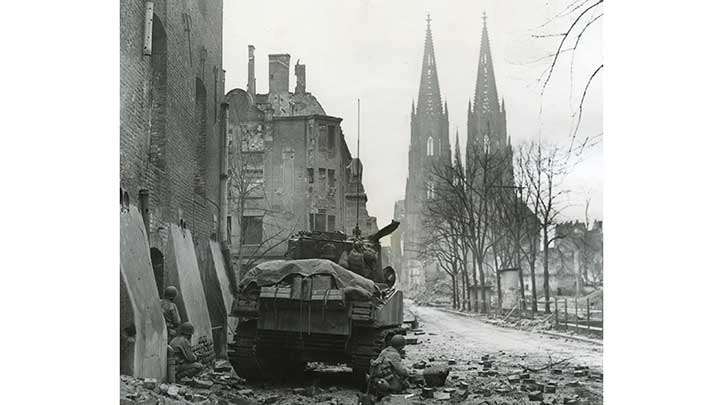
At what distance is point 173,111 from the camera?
22.8 ft

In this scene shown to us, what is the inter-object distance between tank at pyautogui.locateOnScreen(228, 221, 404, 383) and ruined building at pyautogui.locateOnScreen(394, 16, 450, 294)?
34 cm

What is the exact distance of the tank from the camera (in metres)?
6.80

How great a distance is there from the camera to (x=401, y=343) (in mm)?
6957

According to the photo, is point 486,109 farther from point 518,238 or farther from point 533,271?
point 533,271

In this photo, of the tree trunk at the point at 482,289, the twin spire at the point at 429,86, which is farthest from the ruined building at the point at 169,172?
the tree trunk at the point at 482,289

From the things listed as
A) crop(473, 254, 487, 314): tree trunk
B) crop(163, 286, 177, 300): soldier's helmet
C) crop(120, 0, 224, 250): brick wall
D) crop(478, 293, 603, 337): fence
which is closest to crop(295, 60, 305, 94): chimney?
crop(120, 0, 224, 250): brick wall

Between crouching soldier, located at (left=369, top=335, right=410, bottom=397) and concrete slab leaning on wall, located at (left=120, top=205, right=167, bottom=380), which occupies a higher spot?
concrete slab leaning on wall, located at (left=120, top=205, right=167, bottom=380)

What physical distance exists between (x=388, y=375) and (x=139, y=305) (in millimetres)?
2013

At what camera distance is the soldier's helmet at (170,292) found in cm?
667

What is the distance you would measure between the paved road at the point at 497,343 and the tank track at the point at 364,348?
16.4 inches

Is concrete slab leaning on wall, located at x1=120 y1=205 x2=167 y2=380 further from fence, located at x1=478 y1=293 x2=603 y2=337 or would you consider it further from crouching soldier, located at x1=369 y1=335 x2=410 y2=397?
fence, located at x1=478 y1=293 x2=603 y2=337

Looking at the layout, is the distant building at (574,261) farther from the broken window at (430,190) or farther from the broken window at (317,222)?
the broken window at (317,222)

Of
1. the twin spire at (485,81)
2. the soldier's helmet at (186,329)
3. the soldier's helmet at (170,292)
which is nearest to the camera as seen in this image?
the twin spire at (485,81)
